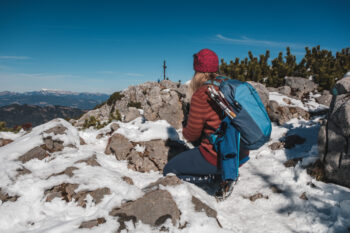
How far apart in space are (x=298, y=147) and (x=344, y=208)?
2.94 metres

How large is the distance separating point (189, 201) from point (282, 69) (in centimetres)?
1314

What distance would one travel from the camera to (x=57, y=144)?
5.79m

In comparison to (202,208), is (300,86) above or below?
above

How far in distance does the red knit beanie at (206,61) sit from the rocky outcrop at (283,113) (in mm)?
5882

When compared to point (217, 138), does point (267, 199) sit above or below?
below

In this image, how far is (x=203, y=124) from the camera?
12.3 feet

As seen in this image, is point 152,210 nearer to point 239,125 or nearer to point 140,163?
point 239,125

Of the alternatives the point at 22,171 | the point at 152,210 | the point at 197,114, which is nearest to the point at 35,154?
the point at 22,171

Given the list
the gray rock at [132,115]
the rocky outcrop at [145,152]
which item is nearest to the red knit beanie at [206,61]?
the rocky outcrop at [145,152]

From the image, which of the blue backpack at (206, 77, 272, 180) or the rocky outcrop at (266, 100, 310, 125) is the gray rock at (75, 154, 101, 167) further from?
the rocky outcrop at (266, 100, 310, 125)

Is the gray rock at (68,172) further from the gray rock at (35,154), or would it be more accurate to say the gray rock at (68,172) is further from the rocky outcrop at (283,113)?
the rocky outcrop at (283,113)

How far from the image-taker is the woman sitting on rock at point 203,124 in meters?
3.64

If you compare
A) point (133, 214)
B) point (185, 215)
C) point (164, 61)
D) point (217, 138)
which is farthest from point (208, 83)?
point (164, 61)

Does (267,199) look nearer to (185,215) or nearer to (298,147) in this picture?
(185,215)
